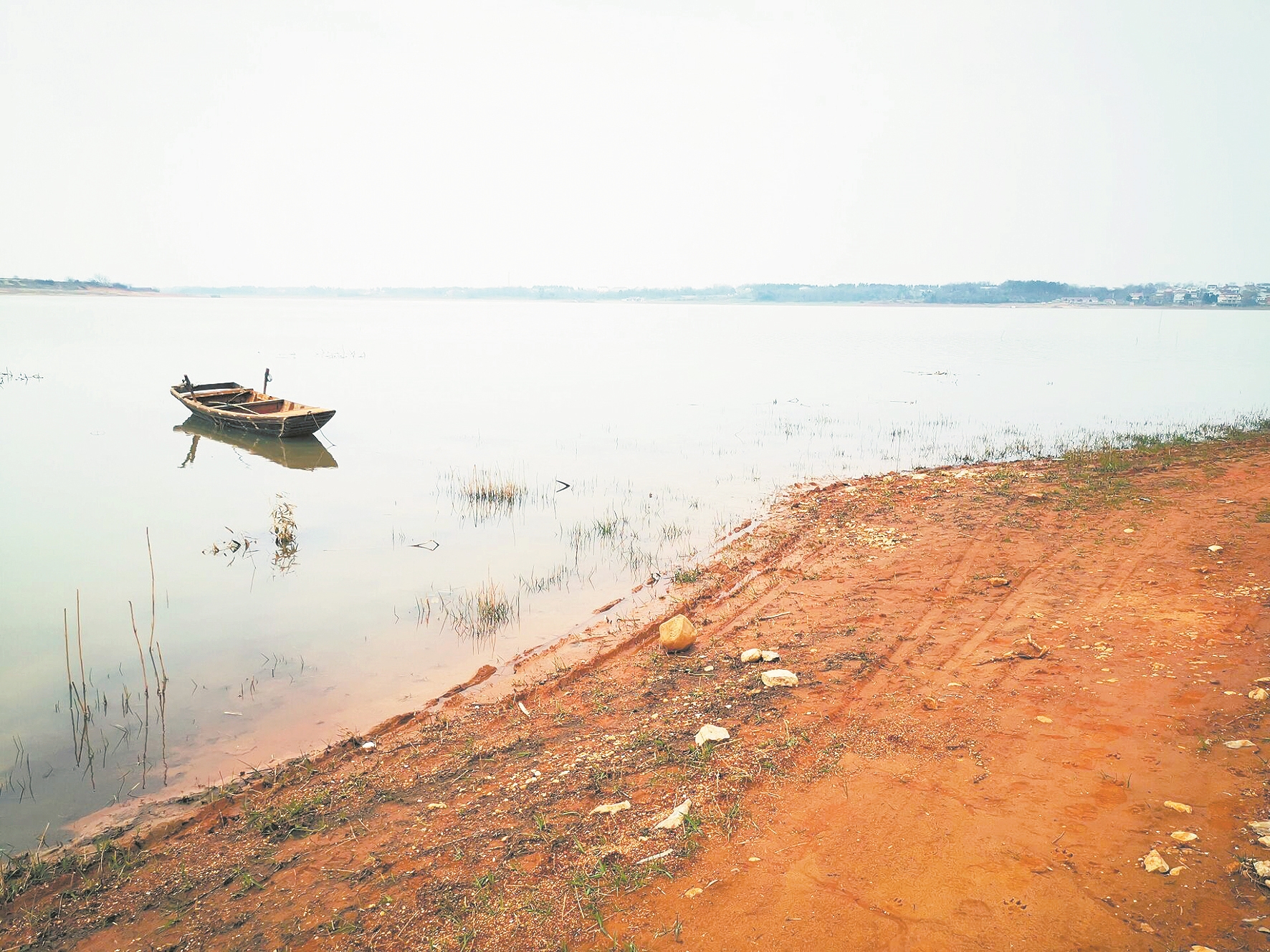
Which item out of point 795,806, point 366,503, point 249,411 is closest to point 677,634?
point 795,806

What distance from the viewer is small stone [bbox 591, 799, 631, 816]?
4.98 meters

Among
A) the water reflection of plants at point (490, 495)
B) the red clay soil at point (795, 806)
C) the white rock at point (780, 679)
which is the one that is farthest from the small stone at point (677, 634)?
the water reflection of plants at point (490, 495)

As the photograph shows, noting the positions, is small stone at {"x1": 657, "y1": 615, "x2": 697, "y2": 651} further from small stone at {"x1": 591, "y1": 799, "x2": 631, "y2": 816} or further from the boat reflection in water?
the boat reflection in water

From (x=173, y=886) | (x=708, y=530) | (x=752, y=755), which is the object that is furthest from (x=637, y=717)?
(x=708, y=530)

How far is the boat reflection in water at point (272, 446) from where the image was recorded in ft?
69.4

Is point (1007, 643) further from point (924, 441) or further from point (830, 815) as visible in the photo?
point (924, 441)

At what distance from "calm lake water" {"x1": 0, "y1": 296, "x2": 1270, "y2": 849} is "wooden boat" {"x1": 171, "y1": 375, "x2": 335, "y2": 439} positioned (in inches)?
31.1

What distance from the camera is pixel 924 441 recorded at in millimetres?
23562

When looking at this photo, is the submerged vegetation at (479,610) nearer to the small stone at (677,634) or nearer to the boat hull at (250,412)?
the small stone at (677,634)

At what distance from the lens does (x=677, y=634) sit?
8000mm

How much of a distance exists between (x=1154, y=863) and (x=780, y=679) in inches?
124

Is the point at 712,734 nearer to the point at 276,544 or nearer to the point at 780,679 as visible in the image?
the point at 780,679

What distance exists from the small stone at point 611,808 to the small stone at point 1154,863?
2.97 metres

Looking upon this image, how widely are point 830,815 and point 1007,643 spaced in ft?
11.3
